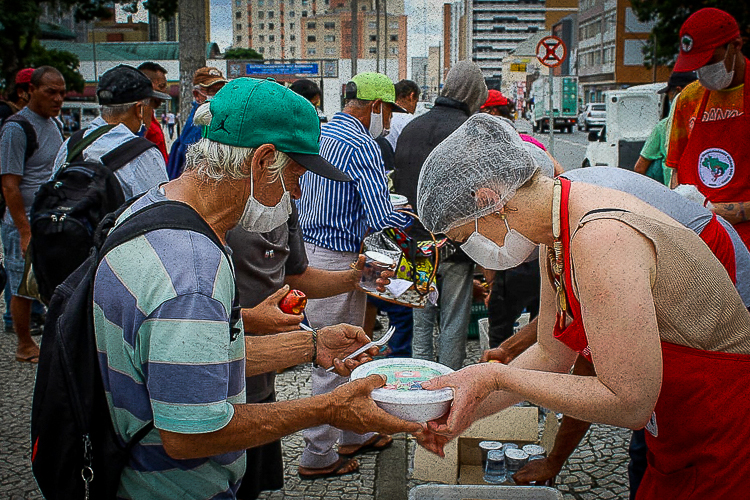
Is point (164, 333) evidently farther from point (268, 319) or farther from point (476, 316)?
point (476, 316)

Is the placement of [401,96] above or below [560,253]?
above

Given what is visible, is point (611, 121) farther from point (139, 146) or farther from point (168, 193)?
point (168, 193)

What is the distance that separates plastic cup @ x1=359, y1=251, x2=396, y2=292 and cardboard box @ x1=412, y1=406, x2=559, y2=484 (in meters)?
0.88

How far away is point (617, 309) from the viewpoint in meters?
1.64

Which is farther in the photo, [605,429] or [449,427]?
[605,429]

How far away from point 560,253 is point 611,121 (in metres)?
11.8

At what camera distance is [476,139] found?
2.00 meters

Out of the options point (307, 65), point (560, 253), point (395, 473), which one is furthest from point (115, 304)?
point (307, 65)

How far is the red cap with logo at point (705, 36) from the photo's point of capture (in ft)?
11.3

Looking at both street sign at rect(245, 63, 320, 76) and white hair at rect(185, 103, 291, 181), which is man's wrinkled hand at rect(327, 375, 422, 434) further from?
street sign at rect(245, 63, 320, 76)

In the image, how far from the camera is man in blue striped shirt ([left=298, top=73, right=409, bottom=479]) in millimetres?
4059

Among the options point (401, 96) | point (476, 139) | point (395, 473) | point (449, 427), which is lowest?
point (395, 473)

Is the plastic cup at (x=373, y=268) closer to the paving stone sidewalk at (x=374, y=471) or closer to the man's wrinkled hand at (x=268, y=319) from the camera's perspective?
the man's wrinkled hand at (x=268, y=319)

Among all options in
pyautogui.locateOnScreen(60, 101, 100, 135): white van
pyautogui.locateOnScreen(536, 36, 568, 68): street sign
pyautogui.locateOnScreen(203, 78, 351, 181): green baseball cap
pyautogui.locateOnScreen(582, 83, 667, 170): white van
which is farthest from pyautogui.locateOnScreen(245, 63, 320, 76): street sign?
pyautogui.locateOnScreen(203, 78, 351, 181): green baseball cap
